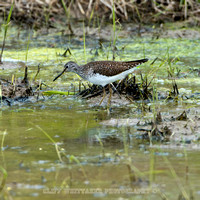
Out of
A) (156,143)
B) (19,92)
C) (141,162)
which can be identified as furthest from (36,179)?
(19,92)

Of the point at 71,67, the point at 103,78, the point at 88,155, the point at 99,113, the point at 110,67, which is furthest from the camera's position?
the point at 71,67

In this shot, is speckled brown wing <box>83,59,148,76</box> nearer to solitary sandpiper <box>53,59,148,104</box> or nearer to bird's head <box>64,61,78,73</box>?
solitary sandpiper <box>53,59,148,104</box>

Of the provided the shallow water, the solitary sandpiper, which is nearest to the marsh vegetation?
the shallow water

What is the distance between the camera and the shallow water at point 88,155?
3.32 metres

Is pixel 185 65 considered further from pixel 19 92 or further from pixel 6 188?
pixel 6 188

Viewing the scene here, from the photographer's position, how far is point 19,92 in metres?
6.73

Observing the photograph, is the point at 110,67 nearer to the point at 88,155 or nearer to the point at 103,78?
the point at 103,78

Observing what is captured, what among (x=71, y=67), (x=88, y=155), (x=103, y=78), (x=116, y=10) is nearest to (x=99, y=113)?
(x=103, y=78)

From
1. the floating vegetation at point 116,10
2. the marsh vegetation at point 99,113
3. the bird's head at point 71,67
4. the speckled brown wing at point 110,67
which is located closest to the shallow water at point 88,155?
the marsh vegetation at point 99,113

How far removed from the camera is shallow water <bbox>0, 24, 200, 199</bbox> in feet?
10.9

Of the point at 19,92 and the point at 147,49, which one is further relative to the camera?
the point at 147,49

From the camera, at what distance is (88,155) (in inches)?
163

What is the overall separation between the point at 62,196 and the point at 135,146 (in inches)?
52.3

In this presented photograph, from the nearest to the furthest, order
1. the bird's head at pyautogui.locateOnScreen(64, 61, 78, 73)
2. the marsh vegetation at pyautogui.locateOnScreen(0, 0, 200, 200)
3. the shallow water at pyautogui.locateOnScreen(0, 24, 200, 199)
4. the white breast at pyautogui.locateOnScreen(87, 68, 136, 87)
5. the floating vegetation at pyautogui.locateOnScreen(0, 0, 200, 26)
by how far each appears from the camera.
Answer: the shallow water at pyautogui.locateOnScreen(0, 24, 200, 199) → the marsh vegetation at pyautogui.locateOnScreen(0, 0, 200, 200) → the white breast at pyautogui.locateOnScreen(87, 68, 136, 87) → the bird's head at pyautogui.locateOnScreen(64, 61, 78, 73) → the floating vegetation at pyautogui.locateOnScreen(0, 0, 200, 26)
